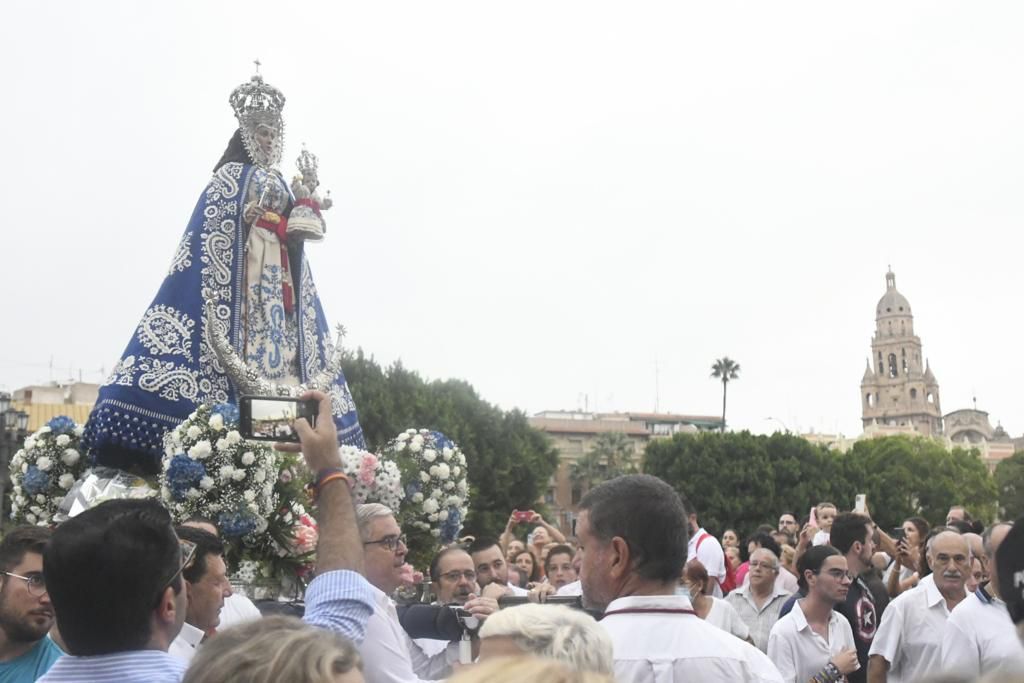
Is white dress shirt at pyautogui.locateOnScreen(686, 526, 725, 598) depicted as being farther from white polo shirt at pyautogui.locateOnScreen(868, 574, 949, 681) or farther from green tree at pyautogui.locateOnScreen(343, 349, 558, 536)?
green tree at pyautogui.locateOnScreen(343, 349, 558, 536)

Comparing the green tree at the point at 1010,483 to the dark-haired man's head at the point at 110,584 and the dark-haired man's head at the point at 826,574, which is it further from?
the dark-haired man's head at the point at 110,584

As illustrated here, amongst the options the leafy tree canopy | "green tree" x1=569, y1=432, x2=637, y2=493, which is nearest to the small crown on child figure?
the leafy tree canopy

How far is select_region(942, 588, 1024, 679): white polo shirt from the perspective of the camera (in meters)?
5.97

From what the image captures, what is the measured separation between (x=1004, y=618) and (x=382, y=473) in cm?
384

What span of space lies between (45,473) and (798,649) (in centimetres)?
529

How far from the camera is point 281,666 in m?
2.25

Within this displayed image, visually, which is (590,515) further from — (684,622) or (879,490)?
(879,490)

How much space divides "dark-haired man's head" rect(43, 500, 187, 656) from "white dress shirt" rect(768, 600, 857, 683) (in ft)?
15.1

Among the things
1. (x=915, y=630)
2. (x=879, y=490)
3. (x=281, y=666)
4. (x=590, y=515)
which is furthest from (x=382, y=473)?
(x=879, y=490)

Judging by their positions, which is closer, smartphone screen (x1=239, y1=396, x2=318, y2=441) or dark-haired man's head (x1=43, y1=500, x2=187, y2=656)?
dark-haired man's head (x1=43, y1=500, x2=187, y2=656)

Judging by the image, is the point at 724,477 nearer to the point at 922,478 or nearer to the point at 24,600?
the point at 922,478

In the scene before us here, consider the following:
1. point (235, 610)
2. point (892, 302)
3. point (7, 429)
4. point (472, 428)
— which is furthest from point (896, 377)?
point (235, 610)

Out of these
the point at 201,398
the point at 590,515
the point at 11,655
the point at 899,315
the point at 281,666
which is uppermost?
the point at 899,315

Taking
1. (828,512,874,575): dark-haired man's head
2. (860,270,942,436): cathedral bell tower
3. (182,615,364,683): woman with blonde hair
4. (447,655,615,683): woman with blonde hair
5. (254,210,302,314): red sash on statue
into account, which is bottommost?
(182,615,364,683): woman with blonde hair
